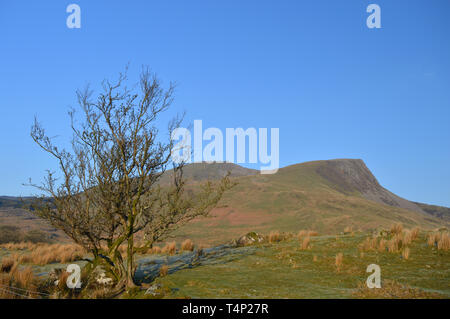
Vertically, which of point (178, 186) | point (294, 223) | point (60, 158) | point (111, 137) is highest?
point (111, 137)

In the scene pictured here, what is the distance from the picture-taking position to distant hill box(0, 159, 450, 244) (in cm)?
5681

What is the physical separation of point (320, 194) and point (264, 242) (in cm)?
6622

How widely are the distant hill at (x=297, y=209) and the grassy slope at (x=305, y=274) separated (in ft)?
58.0

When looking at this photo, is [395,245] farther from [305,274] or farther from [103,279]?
[103,279]

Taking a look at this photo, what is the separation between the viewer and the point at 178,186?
1190 cm

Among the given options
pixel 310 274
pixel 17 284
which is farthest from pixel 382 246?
pixel 17 284

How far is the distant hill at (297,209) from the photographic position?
56.8 metres

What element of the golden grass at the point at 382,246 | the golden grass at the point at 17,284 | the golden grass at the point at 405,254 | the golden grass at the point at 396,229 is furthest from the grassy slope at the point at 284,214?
the golden grass at the point at 17,284

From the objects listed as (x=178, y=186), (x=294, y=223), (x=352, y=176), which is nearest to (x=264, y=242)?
(x=178, y=186)

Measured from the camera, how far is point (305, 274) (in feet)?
36.1

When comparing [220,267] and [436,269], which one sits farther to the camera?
[220,267]

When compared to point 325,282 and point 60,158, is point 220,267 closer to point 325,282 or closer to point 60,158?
point 325,282

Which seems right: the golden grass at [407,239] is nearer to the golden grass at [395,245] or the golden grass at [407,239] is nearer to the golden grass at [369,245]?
the golden grass at [395,245]
